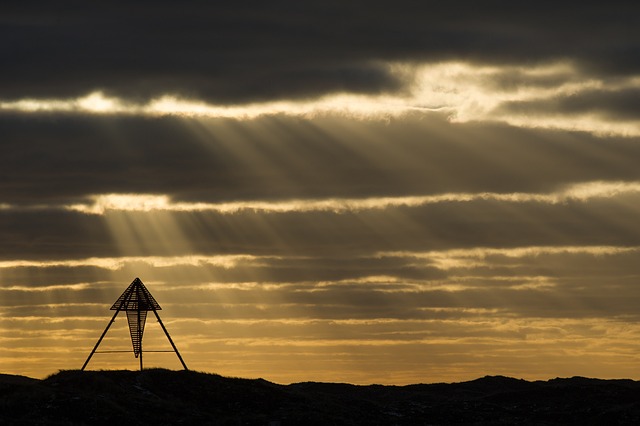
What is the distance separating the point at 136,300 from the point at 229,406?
594 inches

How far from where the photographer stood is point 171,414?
292ft

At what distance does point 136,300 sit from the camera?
10419 cm

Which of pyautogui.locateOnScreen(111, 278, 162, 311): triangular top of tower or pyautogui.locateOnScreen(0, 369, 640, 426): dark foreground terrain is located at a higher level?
pyautogui.locateOnScreen(111, 278, 162, 311): triangular top of tower

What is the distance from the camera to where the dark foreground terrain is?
85.6 meters

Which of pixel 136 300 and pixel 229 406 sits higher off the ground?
pixel 136 300

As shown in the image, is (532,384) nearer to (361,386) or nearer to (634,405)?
(361,386)

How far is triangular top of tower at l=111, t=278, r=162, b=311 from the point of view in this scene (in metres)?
104

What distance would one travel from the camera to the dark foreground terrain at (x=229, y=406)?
85.6 metres


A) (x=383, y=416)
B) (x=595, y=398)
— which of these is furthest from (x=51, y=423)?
(x=595, y=398)

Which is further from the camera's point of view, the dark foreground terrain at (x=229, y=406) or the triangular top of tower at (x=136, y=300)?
the triangular top of tower at (x=136, y=300)

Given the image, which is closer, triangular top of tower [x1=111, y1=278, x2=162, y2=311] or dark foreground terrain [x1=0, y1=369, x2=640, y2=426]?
dark foreground terrain [x1=0, y1=369, x2=640, y2=426]

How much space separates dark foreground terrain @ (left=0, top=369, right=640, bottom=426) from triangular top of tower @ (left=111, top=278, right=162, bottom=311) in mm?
6058

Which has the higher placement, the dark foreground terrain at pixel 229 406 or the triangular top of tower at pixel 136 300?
the triangular top of tower at pixel 136 300

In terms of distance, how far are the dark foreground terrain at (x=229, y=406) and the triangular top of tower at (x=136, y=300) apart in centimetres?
606
